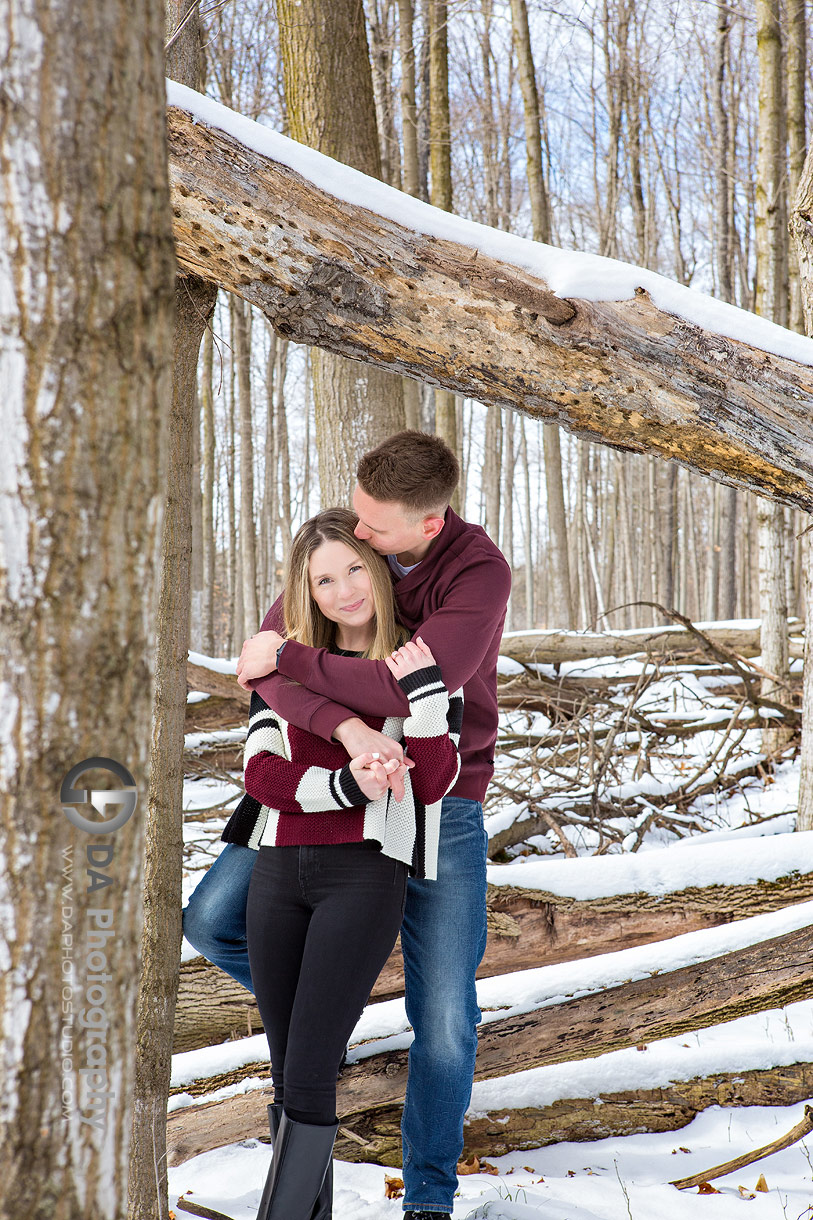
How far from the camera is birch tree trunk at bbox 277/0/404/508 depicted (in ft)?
13.0

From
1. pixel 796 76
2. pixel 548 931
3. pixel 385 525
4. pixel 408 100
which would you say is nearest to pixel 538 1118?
pixel 548 931

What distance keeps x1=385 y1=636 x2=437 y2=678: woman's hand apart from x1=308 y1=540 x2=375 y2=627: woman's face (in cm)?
22

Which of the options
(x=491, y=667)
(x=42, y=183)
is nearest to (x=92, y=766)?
(x=42, y=183)

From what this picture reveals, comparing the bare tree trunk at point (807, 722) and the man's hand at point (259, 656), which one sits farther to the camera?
the bare tree trunk at point (807, 722)

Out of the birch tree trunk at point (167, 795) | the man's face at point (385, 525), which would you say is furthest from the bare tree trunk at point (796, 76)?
the birch tree trunk at point (167, 795)

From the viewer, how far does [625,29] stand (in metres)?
11.2

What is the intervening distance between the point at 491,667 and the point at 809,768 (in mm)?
2351

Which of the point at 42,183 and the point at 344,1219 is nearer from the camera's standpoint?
the point at 42,183

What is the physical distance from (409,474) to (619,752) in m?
3.55

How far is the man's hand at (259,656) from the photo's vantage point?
2.33 meters

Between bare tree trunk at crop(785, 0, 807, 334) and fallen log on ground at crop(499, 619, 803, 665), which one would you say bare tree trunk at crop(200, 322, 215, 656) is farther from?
bare tree trunk at crop(785, 0, 807, 334)

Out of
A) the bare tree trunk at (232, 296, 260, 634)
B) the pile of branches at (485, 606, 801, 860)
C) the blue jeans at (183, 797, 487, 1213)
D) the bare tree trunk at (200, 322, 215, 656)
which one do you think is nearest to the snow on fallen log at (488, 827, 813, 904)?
the blue jeans at (183, 797, 487, 1213)

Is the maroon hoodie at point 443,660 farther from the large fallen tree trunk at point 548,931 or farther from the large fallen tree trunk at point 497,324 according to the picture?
the large fallen tree trunk at point 548,931

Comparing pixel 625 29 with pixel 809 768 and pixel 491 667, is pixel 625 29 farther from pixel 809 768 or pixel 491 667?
pixel 491 667
